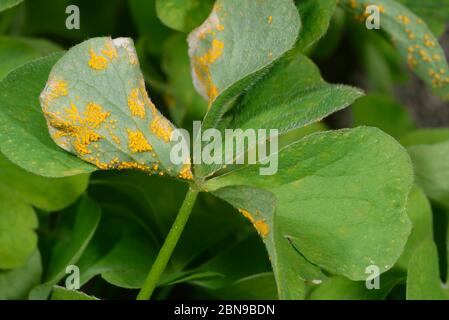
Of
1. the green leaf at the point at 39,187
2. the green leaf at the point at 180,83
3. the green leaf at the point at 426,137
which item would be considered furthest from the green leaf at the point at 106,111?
the green leaf at the point at 426,137

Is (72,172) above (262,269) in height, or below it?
above

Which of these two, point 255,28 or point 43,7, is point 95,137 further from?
point 43,7

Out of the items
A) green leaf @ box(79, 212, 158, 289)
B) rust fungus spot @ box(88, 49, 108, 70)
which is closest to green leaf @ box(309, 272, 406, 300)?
green leaf @ box(79, 212, 158, 289)

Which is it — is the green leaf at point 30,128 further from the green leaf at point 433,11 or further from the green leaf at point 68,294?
the green leaf at point 433,11

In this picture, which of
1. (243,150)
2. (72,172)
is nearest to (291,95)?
(243,150)

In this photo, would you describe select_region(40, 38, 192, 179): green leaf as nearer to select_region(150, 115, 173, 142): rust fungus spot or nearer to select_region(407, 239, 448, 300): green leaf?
select_region(150, 115, 173, 142): rust fungus spot

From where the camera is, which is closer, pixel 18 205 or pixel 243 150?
pixel 243 150
